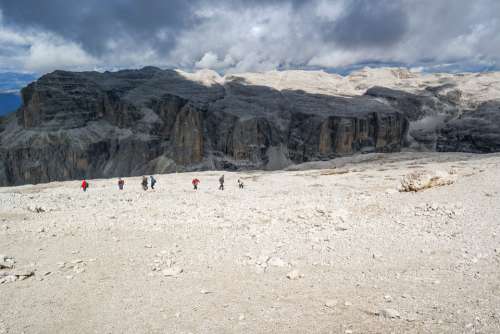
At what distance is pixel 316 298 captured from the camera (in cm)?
714

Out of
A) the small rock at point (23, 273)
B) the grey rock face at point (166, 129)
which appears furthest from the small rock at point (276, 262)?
the grey rock face at point (166, 129)

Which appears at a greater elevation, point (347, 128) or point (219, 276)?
point (347, 128)

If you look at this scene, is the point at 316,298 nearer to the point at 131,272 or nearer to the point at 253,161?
the point at 131,272

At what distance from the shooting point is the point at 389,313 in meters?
6.19

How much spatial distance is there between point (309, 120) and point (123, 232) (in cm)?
11268

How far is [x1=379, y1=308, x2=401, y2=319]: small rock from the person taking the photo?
20.2 feet

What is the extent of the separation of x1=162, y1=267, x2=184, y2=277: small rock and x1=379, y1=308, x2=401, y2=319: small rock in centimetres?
463

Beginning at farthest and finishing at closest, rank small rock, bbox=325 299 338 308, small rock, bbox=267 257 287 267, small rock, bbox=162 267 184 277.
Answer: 1. small rock, bbox=267 257 287 267
2. small rock, bbox=162 267 184 277
3. small rock, bbox=325 299 338 308

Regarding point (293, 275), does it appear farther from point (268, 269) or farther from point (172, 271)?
point (172, 271)

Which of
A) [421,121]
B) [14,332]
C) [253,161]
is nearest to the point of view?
[14,332]

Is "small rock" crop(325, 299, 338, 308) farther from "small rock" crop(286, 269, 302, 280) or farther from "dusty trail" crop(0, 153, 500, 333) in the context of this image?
"small rock" crop(286, 269, 302, 280)

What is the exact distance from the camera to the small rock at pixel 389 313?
6.15 meters

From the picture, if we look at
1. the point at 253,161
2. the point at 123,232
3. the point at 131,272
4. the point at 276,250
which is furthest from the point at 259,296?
the point at 253,161

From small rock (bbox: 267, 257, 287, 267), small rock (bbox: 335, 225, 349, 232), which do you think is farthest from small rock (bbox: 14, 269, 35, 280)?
small rock (bbox: 335, 225, 349, 232)
